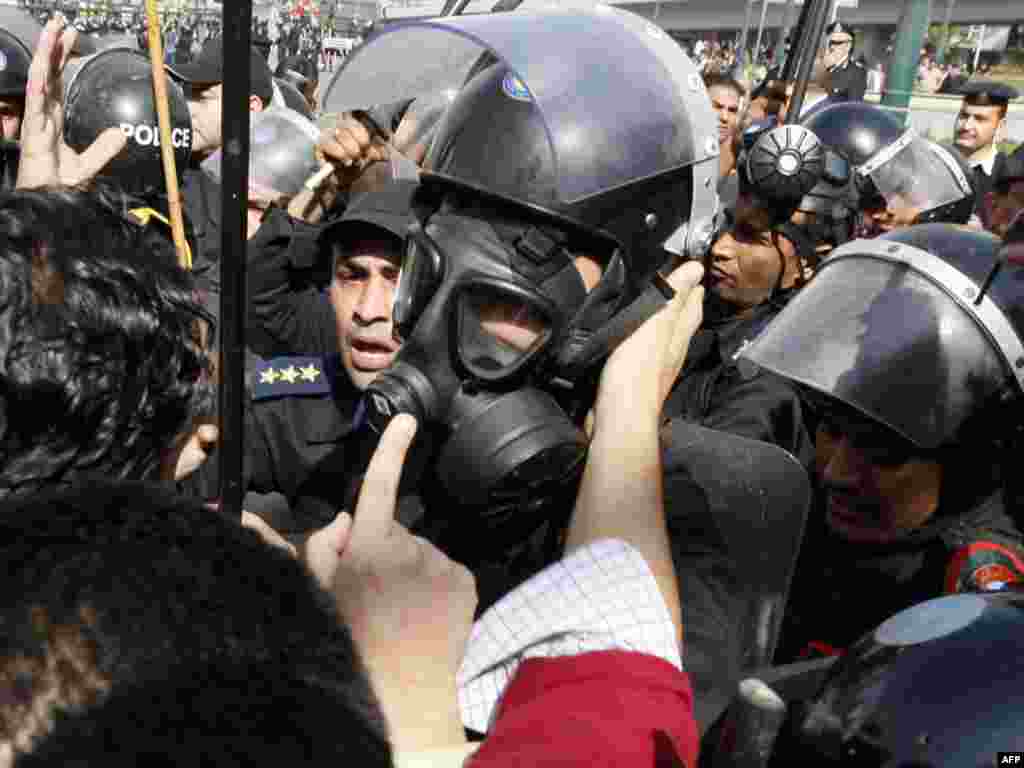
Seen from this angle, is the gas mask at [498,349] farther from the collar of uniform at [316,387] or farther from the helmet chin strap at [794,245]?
the helmet chin strap at [794,245]

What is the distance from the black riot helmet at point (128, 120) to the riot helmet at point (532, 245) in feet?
8.65

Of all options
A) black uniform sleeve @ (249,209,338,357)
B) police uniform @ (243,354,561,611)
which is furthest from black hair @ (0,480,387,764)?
black uniform sleeve @ (249,209,338,357)

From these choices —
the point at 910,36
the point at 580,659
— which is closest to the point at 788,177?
the point at 580,659

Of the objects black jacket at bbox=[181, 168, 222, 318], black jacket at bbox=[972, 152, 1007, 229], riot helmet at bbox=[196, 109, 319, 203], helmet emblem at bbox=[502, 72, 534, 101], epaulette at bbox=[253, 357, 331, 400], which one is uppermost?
helmet emblem at bbox=[502, 72, 534, 101]

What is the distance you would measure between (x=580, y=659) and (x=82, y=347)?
62 cm

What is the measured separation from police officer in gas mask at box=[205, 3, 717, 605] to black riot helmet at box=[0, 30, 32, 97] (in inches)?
140

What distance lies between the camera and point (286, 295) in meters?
3.34

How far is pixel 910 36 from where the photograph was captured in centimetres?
774

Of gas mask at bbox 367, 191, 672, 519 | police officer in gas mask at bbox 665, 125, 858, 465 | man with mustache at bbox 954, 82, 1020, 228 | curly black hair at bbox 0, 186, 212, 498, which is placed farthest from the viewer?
man with mustache at bbox 954, 82, 1020, 228

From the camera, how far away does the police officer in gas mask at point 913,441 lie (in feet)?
7.14

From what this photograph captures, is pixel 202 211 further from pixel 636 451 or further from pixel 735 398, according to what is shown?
pixel 636 451

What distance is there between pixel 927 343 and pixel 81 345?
1706 mm

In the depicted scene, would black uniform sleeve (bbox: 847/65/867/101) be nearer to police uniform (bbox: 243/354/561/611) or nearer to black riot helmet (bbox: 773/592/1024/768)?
police uniform (bbox: 243/354/561/611)

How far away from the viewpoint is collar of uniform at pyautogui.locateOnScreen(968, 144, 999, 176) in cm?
688
